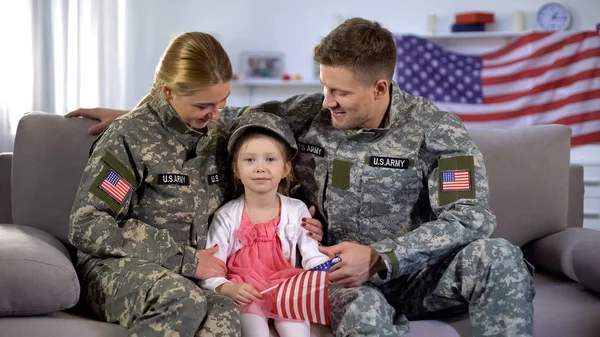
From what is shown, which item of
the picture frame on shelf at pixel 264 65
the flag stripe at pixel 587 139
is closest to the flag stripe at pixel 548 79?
the flag stripe at pixel 587 139

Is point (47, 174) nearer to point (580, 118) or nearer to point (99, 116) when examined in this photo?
point (99, 116)

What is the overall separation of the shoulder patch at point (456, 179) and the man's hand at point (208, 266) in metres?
0.65

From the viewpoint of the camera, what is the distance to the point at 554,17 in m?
5.32

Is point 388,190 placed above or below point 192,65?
below

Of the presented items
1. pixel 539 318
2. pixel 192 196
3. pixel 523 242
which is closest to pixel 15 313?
pixel 192 196

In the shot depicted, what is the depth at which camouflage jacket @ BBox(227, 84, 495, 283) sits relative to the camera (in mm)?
2145

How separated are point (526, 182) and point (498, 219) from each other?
16 cm

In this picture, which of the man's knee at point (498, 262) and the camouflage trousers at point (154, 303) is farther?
the man's knee at point (498, 262)

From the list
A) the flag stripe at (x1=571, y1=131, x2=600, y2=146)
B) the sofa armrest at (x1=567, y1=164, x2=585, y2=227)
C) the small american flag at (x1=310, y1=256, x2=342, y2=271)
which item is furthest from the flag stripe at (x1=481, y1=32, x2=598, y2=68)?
the small american flag at (x1=310, y1=256, x2=342, y2=271)

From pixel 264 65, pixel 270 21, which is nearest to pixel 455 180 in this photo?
pixel 264 65

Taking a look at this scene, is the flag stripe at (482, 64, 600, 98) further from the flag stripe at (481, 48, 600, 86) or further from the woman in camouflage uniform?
the woman in camouflage uniform

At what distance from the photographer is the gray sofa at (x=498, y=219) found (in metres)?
1.88

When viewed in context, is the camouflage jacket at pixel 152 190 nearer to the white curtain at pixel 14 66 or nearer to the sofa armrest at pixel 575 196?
the sofa armrest at pixel 575 196

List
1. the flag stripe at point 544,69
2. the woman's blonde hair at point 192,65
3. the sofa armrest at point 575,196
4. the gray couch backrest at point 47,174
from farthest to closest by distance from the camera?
the flag stripe at point 544,69 → the sofa armrest at point 575,196 → the gray couch backrest at point 47,174 → the woman's blonde hair at point 192,65
